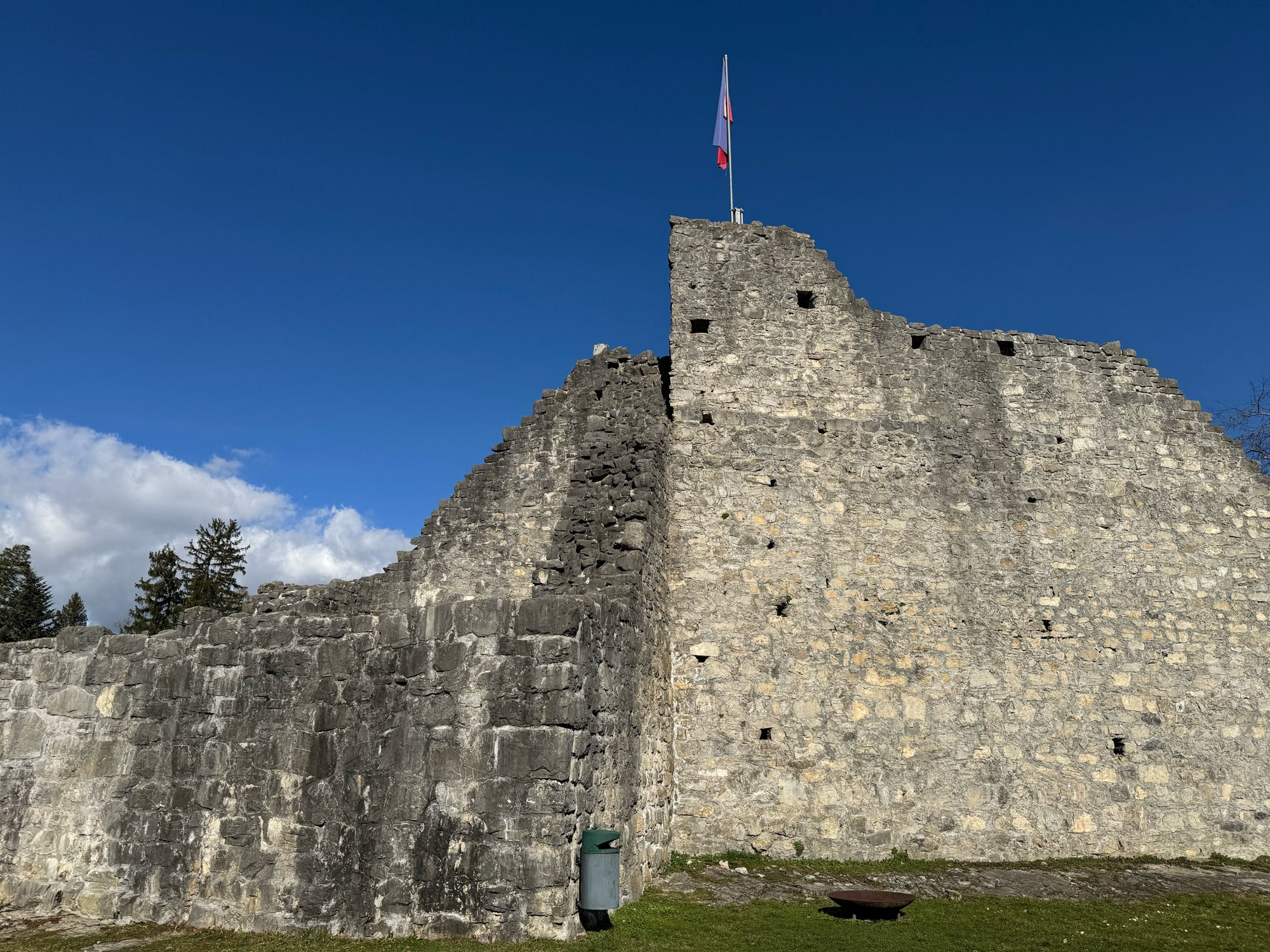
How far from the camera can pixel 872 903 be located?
9250 millimetres

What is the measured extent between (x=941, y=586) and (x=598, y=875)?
813 centimetres

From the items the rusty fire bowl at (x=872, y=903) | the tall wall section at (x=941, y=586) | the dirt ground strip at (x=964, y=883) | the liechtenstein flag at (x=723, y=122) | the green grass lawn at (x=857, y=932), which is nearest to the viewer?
the green grass lawn at (x=857, y=932)

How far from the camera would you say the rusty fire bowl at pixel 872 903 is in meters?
9.30

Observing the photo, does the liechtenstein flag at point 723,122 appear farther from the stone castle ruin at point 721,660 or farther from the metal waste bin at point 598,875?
the metal waste bin at point 598,875

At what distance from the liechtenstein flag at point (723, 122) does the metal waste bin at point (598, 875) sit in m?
13.5

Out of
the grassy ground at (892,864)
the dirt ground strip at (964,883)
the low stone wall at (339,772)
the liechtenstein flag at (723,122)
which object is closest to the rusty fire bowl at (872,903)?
the dirt ground strip at (964,883)

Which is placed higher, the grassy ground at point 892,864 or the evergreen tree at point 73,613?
the evergreen tree at point 73,613

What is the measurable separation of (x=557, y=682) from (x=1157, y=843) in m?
10.9

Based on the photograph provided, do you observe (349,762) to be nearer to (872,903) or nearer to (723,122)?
(872,903)

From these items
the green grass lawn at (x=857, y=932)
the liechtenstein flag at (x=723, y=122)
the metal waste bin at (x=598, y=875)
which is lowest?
the green grass lawn at (x=857, y=932)

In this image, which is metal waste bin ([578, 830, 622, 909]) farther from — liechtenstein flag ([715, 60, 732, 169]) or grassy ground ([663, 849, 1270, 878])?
liechtenstein flag ([715, 60, 732, 169])

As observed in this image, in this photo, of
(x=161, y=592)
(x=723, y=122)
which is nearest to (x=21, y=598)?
(x=161, y=592)

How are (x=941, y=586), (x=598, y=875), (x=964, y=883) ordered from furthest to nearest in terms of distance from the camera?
(x=941, y=586) < (x=964, y=883) < (x=598, y=875)

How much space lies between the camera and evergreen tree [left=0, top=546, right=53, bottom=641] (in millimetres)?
42094
